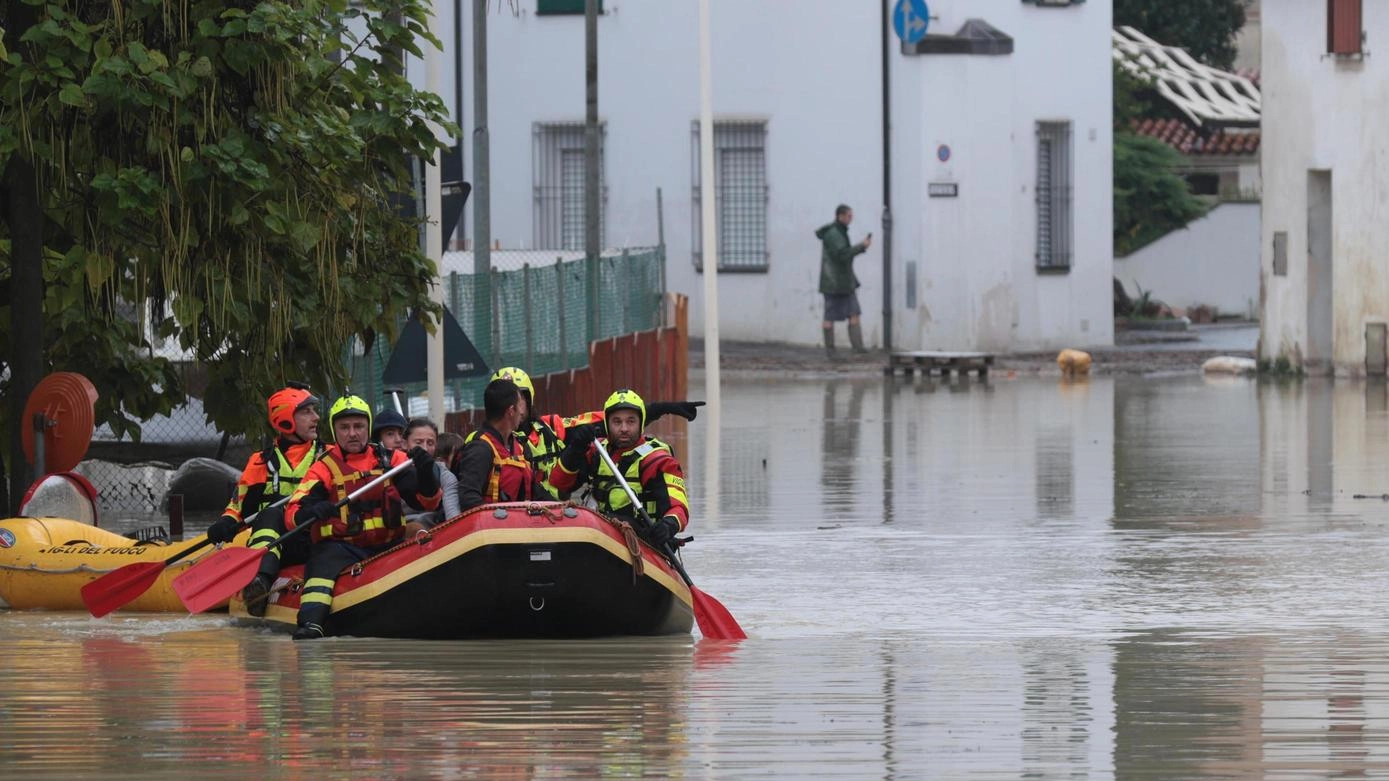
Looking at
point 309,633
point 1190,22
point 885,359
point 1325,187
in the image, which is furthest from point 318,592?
point 1190,22

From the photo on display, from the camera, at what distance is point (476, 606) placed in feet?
45.4

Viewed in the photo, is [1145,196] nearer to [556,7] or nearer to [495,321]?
[556,7]

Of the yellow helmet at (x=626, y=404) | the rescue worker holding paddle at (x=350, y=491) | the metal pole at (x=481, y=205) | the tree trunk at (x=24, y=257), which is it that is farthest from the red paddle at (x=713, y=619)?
the metal pole at (x=481, y=205)

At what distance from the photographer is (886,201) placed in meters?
42.0

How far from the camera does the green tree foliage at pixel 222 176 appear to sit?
15898mm

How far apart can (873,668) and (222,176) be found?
536cm

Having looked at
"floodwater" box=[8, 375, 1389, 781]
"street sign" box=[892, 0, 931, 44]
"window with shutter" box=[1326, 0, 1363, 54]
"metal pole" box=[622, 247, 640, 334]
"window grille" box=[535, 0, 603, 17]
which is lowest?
A: "floodwater" box=[8, 375, 1389, 781]

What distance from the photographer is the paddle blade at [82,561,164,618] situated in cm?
1513

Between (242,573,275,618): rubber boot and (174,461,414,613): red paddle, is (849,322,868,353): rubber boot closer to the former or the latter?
(174,461,414,613): red paddle

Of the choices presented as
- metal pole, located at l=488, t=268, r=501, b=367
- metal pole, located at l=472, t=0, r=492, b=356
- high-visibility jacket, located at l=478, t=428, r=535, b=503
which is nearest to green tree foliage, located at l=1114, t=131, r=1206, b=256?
metal pole, located at l=472, t=0, r=492, b=356

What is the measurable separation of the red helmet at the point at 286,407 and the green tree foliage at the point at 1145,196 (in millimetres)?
36986

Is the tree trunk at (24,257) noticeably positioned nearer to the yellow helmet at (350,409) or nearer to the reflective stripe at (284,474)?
the reflective stripe at (284,474)

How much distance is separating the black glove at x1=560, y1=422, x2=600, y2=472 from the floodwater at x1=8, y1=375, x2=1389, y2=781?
122 centimetres

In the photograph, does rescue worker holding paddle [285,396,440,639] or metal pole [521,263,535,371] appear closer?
rescue worker holding paddle [285,396,440,639]
